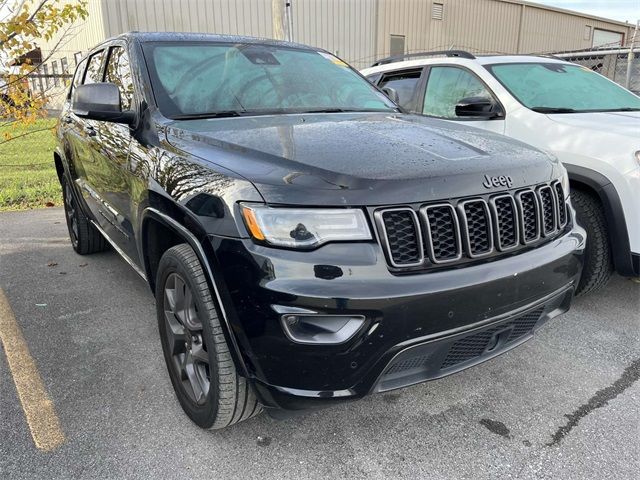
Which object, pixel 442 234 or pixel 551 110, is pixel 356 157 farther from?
pixel 551 110

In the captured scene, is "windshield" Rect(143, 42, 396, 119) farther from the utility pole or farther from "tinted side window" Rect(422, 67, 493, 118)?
the utility pole

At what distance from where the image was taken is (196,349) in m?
2.15

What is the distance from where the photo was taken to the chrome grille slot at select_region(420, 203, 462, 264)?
1790 mm

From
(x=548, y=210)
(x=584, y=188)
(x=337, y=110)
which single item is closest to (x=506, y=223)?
(x=548, y=210)

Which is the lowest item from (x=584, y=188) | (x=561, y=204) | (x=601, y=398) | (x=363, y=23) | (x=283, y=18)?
(x=601, y=398)

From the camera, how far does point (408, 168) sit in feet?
6.04

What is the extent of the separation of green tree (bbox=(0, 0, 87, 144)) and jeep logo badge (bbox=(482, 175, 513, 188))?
4.79m

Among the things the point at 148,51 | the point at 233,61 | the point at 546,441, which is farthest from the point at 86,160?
the point at 546,441

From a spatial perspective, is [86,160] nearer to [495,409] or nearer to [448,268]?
[448,268]

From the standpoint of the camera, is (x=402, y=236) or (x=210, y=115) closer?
(x=402, y=236)

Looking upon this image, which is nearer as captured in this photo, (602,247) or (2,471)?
(2,471)

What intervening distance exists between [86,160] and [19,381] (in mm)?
1673

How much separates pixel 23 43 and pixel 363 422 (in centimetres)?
509

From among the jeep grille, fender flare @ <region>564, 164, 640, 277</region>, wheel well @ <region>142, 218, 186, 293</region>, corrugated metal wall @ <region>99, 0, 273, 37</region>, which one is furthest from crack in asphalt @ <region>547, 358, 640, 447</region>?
corrugated metal wall @ <region>99, 0, 273, 37</region>
